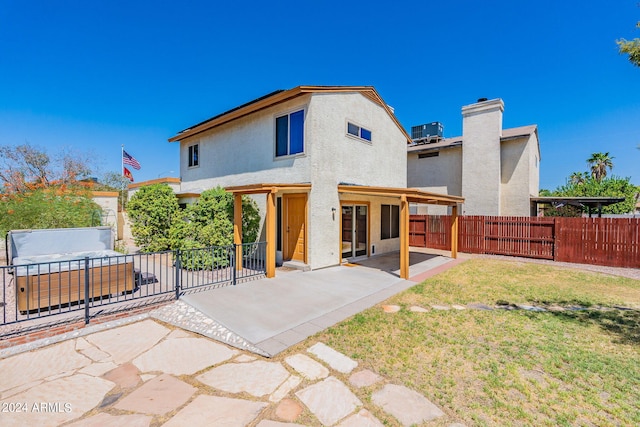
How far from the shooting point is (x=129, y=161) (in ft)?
67.8

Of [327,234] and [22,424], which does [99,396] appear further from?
[327,234]

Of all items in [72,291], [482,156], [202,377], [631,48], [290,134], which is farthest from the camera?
→ [482,156]

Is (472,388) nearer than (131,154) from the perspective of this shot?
Yes

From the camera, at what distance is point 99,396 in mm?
3377

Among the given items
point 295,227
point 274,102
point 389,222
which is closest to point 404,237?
point 295,227

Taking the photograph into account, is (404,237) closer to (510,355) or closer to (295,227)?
(295,227)

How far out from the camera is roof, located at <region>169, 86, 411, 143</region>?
32.1 feet

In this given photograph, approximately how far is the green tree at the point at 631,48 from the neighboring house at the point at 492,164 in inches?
469

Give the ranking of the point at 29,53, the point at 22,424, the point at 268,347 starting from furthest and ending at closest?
1. the point at 29,53
2. the point at 268,347
3. the point at 22,424

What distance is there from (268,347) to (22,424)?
2.82m

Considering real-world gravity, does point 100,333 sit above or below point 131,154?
below

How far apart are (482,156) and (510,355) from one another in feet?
53.8

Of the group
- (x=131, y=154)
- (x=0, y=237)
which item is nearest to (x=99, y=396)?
(x=0, y=237)

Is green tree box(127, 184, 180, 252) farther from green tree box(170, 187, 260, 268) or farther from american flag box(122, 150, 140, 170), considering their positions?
american flag box(122, 150, 140, 170)
